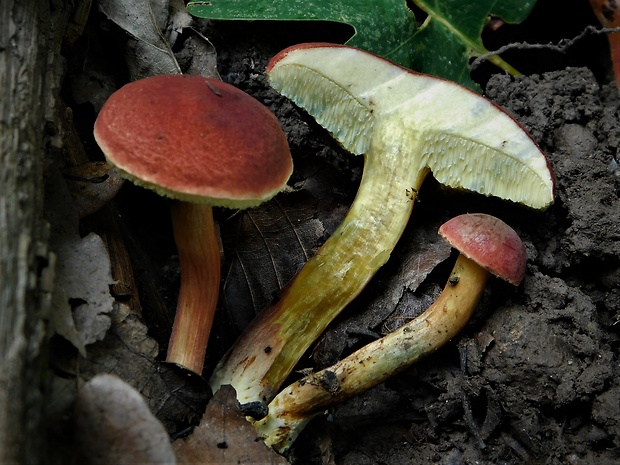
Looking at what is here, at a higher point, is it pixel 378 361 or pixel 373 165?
pixel 373 165

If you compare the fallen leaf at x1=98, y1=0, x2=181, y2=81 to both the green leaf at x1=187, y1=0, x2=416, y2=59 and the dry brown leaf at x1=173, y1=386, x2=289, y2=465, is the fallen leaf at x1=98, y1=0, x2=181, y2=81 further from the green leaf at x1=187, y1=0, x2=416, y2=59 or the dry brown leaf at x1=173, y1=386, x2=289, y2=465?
the dry brown leaf at x1=173, y1=386, x2=289, y2=465

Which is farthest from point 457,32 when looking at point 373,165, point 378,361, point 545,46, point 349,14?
point 378,361

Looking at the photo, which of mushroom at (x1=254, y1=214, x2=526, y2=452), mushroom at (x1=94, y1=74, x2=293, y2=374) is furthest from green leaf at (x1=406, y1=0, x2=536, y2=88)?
mushroom at (x1=94, y1=74, x2=293, y2=374)

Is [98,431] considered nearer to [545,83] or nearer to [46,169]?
[46,169]

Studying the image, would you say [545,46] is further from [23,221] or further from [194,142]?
[23,221]

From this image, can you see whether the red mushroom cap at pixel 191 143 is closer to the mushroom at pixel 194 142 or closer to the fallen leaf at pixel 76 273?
the mushroom at pixel 194 142

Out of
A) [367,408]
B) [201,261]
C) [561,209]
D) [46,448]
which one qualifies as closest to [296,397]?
[367,408]
